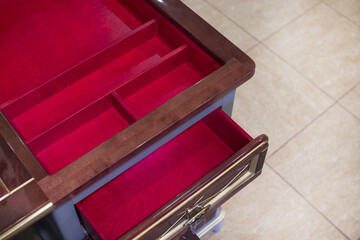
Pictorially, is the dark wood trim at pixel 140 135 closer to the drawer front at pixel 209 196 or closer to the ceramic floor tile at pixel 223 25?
the drawer front at pixel 209 196

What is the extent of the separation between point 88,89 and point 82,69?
60mm

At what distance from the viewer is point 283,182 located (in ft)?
6.51

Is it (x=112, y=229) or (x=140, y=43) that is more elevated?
(x=140, y=43)

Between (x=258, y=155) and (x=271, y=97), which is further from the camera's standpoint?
(x=271, y=97)

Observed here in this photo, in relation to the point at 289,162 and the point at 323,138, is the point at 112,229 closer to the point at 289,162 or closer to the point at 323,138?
the point at 289,162

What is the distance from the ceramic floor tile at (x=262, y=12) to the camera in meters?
2.49

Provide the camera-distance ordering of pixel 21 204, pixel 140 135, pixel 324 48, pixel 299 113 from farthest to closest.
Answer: pixel 324 48
pixel 299 113
pixel 140 135
pixel 21 204

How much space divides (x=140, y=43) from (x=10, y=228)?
692 millimetres

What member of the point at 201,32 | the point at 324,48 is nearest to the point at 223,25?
the point at 324,48

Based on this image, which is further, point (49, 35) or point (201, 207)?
point (49, 35)

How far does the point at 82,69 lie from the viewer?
1.38 m

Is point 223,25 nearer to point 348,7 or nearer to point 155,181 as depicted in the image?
point 348,7

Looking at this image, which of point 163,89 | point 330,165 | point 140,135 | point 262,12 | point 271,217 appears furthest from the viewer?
point 262,12

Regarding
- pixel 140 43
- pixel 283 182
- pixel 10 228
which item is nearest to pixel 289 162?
pixel 283 182
